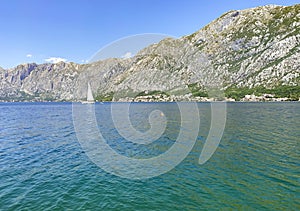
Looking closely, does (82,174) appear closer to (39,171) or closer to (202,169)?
(39,171)

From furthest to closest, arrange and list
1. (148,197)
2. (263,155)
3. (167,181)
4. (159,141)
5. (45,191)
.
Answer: (159,141), (263,155), (167,181), (45,191), (148,197)

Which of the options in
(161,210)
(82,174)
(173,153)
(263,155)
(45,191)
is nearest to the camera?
(161,210)

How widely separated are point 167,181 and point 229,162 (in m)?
11.1

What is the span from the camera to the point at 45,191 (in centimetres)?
1936

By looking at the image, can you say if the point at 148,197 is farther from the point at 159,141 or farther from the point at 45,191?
the point at 159,141

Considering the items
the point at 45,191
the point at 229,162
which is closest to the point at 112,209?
the point at 45,191

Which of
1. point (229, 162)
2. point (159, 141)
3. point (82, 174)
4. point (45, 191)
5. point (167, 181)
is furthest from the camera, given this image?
point (159, 141)

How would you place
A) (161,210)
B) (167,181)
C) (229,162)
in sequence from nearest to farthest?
(161,210) < (167,181) < (229,162)

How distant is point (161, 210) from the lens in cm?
1579

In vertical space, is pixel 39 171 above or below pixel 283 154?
below

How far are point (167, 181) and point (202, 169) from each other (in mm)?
5926

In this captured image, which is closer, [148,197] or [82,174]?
[148,197]

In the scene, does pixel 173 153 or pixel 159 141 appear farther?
pixel 159 141

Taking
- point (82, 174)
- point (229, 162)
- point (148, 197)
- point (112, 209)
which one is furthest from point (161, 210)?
point (229, 162)
